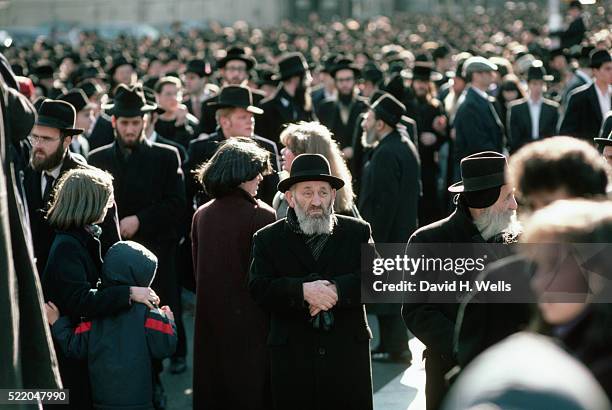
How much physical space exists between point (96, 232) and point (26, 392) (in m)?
2.56

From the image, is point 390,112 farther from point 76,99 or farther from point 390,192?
point 76,99

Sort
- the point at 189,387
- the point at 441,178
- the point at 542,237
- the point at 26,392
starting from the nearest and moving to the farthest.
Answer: the point at 542,237, the point at 26,392, the point at 189,387, the point at 441,178

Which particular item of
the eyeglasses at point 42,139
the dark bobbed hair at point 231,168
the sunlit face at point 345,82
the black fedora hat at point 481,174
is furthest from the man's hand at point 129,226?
the sunlit face at point 345,82

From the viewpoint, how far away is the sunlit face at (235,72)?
11.9 m

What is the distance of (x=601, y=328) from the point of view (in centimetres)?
276

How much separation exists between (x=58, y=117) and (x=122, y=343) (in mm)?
2144

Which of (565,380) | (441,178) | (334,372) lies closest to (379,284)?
(334,372)

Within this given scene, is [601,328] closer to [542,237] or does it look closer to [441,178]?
[542,237]

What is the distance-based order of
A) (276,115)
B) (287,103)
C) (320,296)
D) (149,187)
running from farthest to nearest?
(287,103) < (276,115) < (149,187) < (320,296)

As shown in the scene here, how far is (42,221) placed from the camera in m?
6.76

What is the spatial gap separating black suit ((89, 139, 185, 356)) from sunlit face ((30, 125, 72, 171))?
0.87m

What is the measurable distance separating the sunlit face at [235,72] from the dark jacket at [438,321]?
22.4 ft

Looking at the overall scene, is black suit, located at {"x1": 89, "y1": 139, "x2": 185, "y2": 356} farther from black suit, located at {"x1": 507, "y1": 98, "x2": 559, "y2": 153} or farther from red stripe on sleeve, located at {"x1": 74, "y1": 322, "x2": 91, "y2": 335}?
black suit, located at {"x1": 507, "y1": 98, "x2": 559, "y2": 153}

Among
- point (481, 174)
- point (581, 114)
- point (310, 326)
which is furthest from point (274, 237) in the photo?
point (581, 114)
